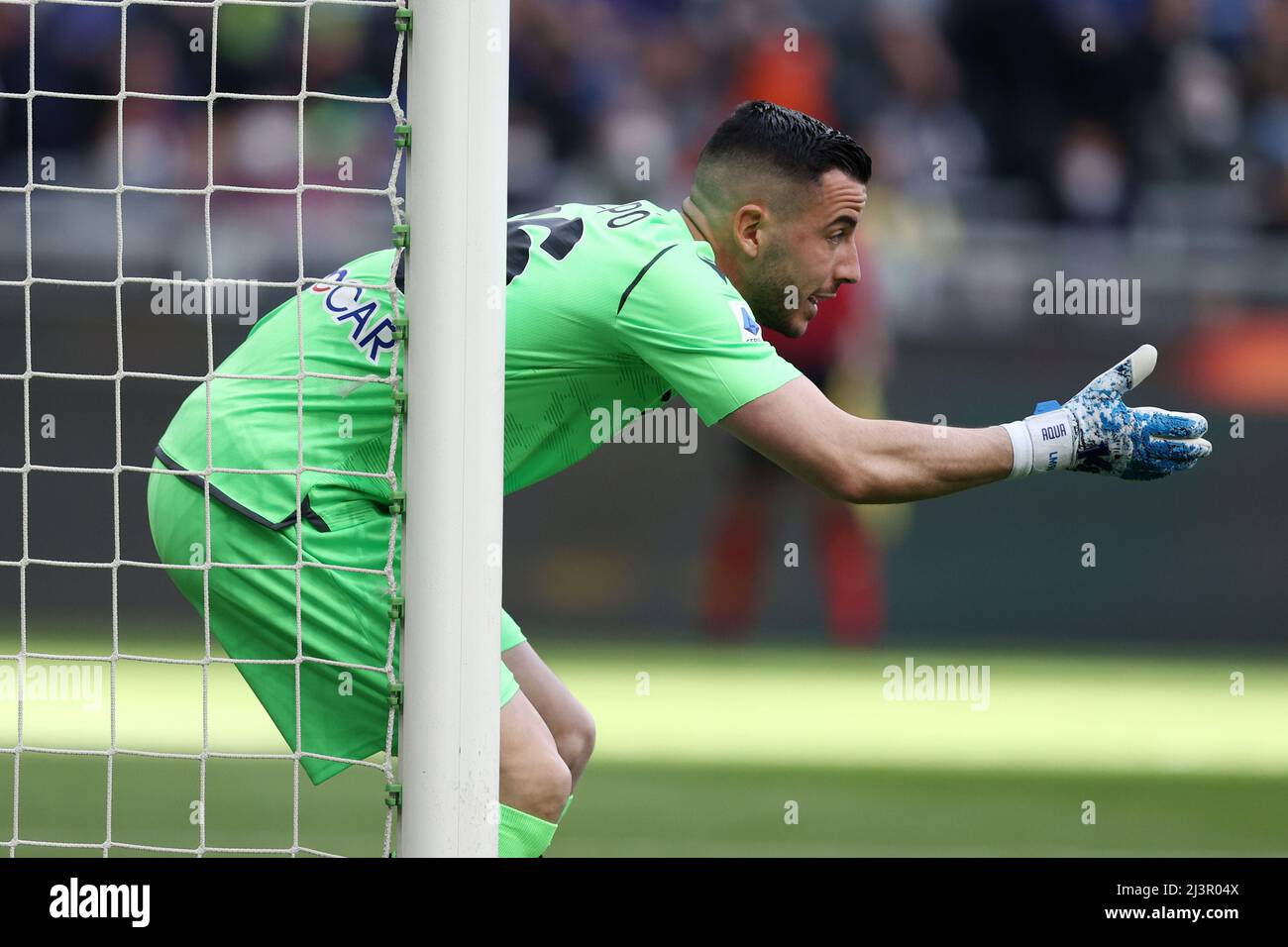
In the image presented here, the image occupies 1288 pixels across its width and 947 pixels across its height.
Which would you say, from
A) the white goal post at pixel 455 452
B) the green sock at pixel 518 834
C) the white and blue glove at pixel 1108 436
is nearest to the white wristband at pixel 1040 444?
the white and blue glove at pixel 1108 436

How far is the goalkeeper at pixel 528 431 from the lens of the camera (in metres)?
2.78

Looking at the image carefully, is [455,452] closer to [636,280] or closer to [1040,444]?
[636,280]

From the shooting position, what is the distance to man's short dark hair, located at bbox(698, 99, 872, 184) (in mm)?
3113

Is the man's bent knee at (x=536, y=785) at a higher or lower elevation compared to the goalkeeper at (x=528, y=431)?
lower

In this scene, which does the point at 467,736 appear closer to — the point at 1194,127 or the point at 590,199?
the point at 590,199

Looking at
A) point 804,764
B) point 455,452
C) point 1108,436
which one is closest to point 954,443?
point 1108,436

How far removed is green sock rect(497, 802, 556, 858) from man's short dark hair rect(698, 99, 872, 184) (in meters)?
1.21

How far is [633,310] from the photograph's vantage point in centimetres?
282

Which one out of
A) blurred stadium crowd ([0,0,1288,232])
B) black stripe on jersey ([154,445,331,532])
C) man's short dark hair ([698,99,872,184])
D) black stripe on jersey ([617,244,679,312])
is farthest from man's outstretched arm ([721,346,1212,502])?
blurred stadium crowd ([0,0,1288,232])

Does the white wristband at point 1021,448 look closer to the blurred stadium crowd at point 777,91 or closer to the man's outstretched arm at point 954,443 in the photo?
the man's outstretched arm at point 954,443

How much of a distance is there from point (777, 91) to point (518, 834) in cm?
579

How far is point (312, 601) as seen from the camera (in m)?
2.90

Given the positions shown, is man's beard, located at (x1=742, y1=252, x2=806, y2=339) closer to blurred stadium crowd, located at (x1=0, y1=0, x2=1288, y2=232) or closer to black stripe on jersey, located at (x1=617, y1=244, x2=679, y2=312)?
black stripe on jersey, located at (x1=617, y1=244, x2=679, y2=312)

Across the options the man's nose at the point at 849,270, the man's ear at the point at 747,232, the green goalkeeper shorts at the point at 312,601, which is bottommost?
the green goalkeeper shorts at the point at 312,601
